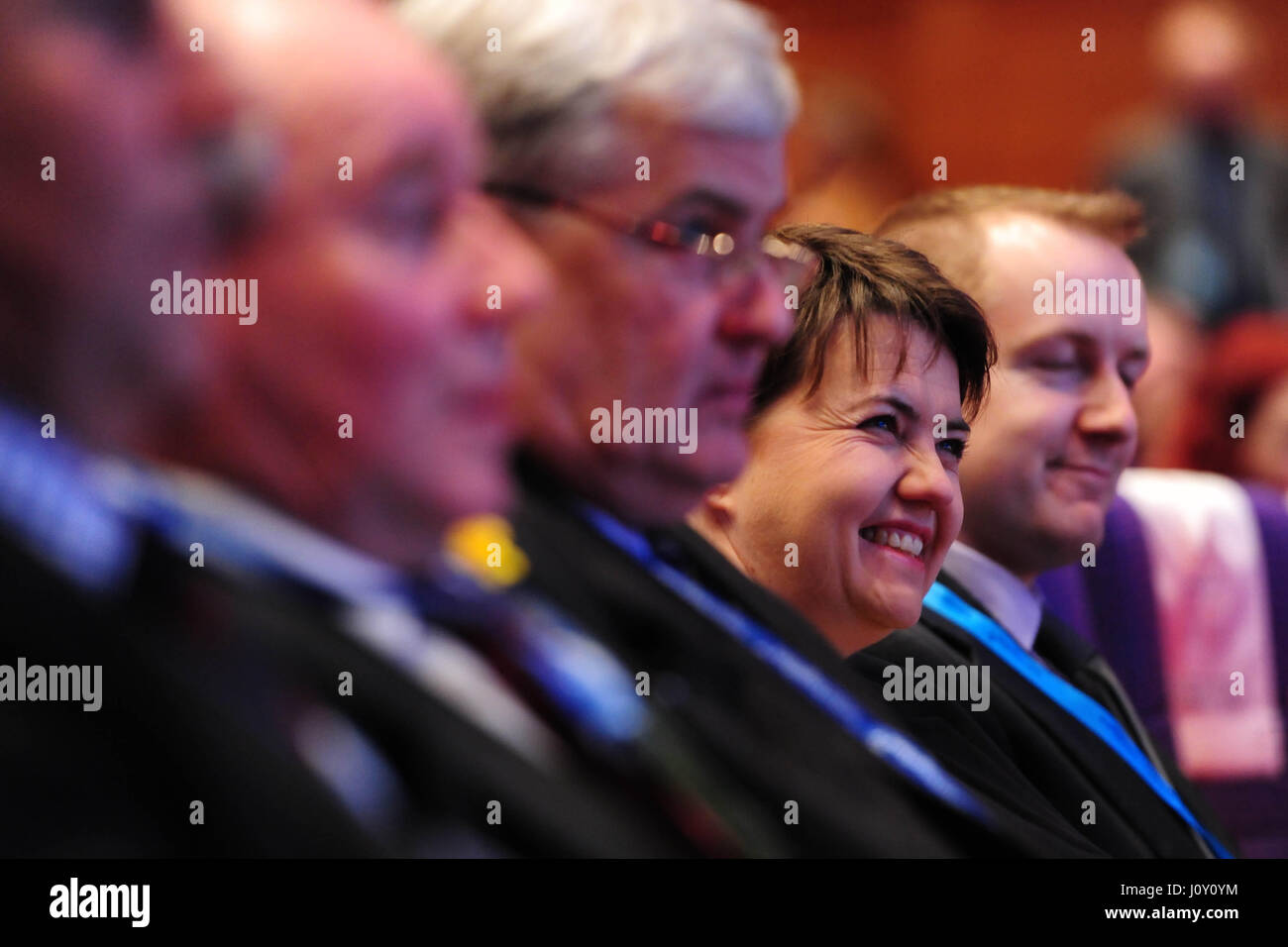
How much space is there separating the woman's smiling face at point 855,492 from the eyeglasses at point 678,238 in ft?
1.25

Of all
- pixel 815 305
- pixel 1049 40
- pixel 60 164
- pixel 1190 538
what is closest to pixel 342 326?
pixel 60 164

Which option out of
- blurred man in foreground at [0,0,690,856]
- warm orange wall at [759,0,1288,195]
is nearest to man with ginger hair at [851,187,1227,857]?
blurred man in foreground at [0,0,690,856]

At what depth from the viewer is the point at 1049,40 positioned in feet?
19.2

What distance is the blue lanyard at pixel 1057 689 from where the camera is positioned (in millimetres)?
1869

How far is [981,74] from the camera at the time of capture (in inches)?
231

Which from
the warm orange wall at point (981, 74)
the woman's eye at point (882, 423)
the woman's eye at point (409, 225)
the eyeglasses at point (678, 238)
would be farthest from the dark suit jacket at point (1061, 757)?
the warm orange wall at point (981, 74)

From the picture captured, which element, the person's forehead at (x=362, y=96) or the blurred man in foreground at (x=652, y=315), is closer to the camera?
the person's forehead at (x=362, y=96)

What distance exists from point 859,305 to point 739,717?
63 cm

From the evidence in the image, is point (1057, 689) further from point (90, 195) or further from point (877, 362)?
point (90, 195)

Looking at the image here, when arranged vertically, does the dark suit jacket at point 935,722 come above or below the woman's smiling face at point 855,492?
below

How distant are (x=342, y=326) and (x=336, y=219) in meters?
0.06

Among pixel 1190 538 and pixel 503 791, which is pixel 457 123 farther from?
pixel 1190 538

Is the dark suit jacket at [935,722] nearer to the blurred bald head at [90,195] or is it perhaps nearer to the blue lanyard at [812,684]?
the blue lanyard at [812,684]

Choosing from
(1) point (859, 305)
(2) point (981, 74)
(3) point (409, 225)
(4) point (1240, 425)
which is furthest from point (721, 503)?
(2) point (981, 74)
